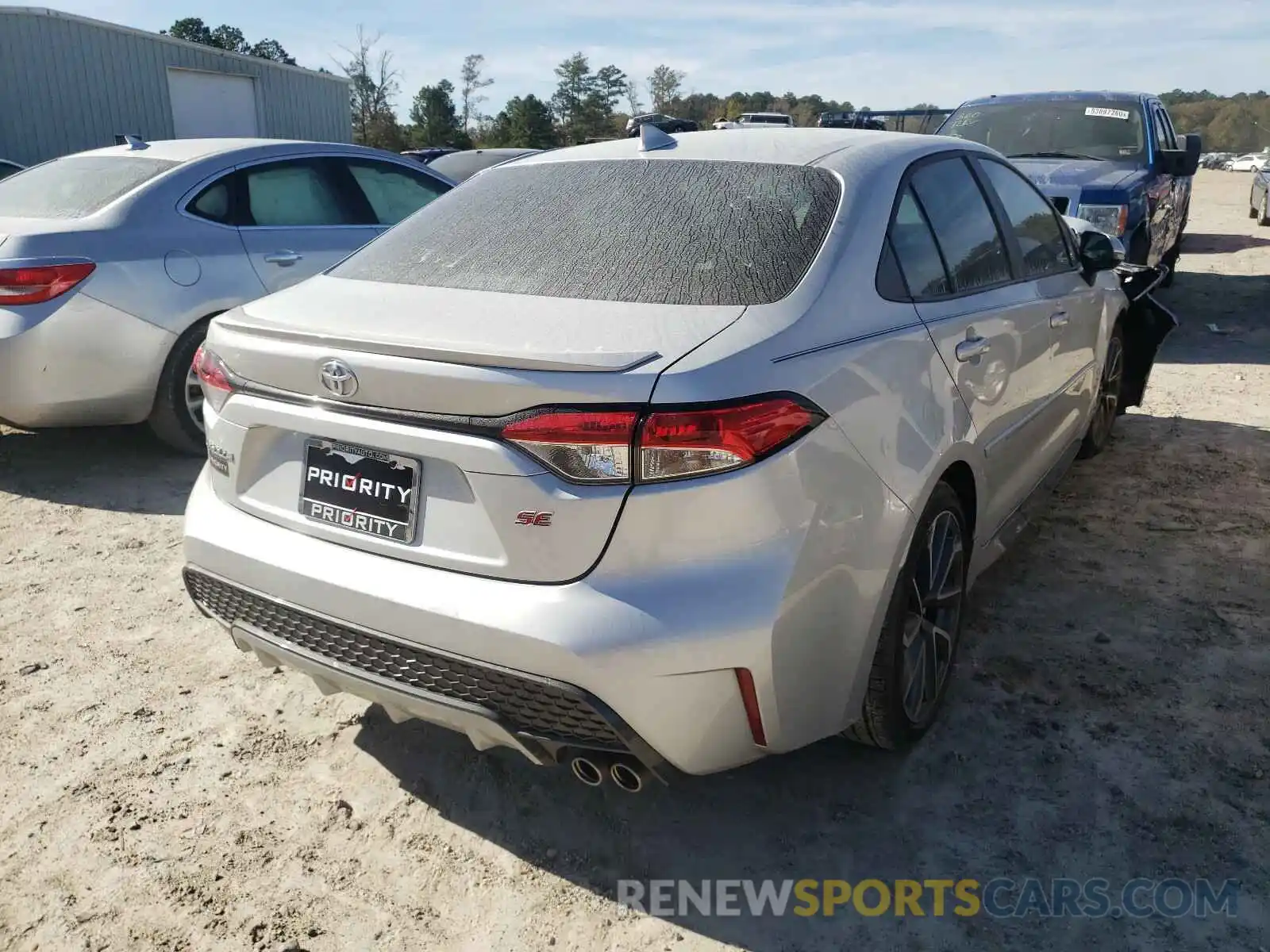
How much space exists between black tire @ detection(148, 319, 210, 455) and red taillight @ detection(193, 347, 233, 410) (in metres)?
2.69

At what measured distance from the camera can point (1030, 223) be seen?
3.69 meters

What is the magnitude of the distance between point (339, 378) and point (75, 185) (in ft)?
13.4

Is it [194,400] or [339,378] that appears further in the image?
[194,400]

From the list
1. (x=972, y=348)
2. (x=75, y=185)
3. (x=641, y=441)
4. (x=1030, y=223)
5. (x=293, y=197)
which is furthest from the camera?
(x=293, y=197)

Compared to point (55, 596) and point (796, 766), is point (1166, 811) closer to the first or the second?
point (796, 766)

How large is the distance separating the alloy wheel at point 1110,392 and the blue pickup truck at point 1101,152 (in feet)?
7.88

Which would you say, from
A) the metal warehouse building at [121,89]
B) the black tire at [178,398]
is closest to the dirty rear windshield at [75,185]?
the black tire at [178,398]

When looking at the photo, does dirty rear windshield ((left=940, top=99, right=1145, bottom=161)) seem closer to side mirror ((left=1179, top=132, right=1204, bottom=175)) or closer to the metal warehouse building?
side mirror ((left=1179, top=132, right=1204, bottom=175))

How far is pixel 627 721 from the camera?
6.52ft

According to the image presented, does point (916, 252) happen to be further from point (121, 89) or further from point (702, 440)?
point (121, 89)

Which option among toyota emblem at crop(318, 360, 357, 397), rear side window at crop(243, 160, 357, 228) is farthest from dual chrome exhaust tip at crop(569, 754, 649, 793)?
rear side window at crop(243, 160, 357, 228)

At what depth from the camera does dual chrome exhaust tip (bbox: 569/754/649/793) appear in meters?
2.08

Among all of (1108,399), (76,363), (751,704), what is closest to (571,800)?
(751,704)

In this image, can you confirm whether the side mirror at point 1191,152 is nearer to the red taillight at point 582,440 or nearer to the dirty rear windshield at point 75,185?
the dirty rear windshield at point 75,185
